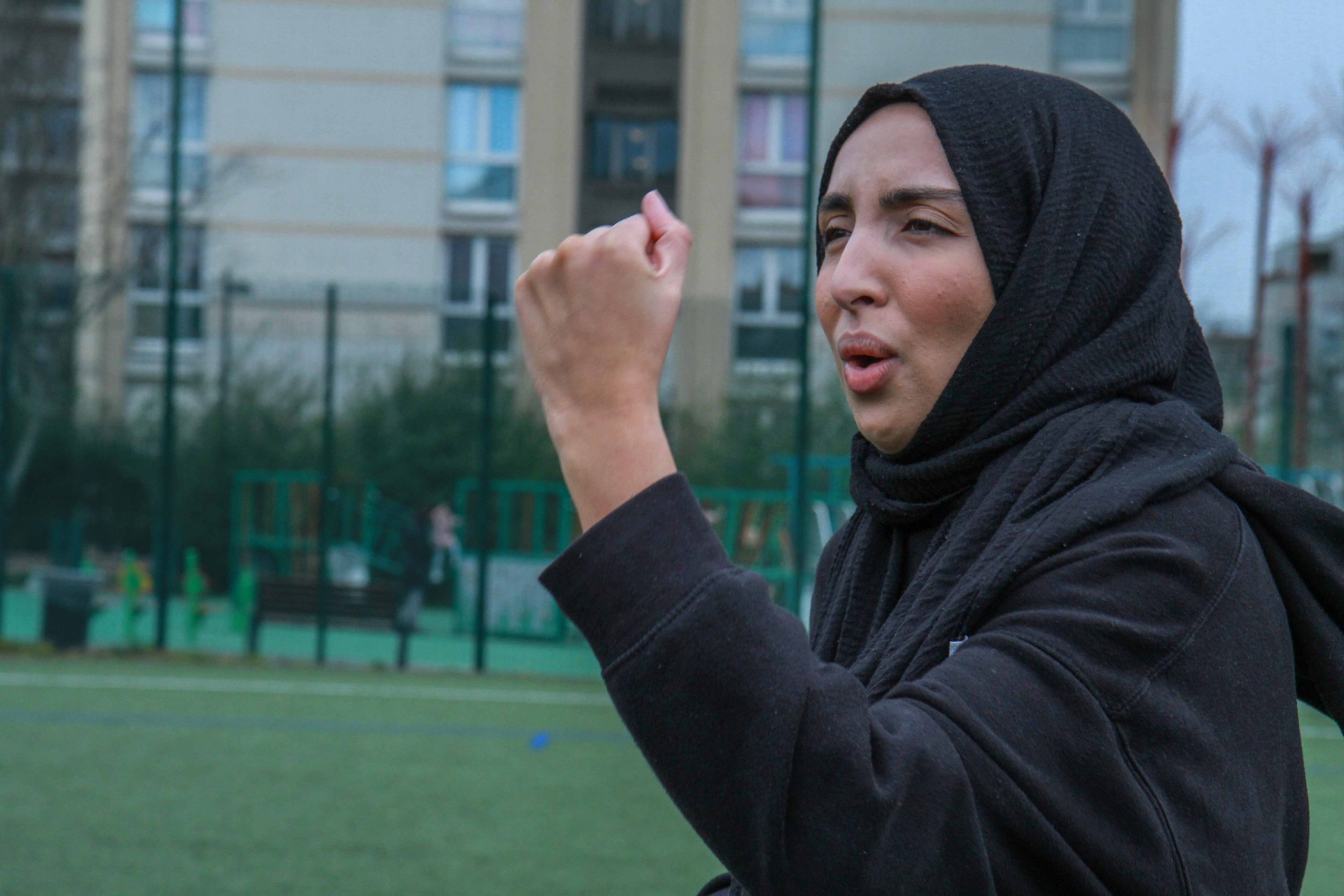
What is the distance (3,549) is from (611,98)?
42.7ft

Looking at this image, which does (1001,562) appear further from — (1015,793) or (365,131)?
(365,131)

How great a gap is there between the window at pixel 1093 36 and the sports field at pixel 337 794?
4428 millimetres

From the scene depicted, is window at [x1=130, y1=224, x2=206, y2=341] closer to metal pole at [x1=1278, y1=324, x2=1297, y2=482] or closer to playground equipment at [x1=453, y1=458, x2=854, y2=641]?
playground equipment at [x1=453, y1=458, x2=854, y2=641]

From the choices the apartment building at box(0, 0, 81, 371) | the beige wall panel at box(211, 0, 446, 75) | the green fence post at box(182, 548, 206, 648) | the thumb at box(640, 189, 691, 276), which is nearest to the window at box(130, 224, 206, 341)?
the apartment building at box(0, 0, 81, 371)

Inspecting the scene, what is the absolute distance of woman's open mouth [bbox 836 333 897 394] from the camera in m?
1.06

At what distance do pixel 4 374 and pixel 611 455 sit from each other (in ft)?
29.8

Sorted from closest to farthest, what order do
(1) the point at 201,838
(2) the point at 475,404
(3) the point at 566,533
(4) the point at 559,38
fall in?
(1) the point at 201,838
(3) the point at 566,533
(2) the point at 475,404
(4) the point at 559,38

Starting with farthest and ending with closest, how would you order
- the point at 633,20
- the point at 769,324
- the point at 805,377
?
the point at 633,20 < the point at 769,324 < the point at 805,377

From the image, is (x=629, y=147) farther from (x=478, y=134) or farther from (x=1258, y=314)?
(x=1258, y=314)

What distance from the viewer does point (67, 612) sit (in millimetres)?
9031

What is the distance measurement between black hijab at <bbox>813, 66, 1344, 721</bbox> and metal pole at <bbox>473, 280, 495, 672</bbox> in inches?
307

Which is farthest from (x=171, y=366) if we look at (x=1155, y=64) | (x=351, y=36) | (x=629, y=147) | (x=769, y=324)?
(x=629, y=147)

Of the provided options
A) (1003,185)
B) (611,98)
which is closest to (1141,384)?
(1003,185)

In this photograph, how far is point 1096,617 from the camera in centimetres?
88
